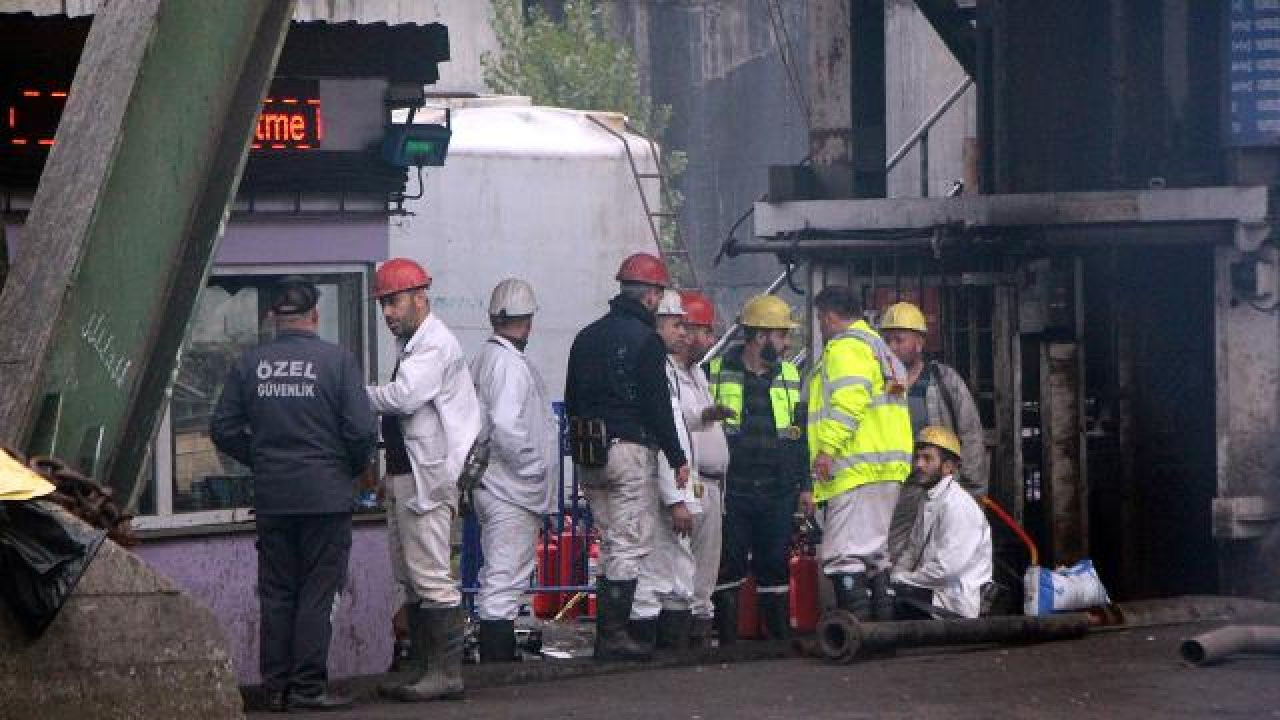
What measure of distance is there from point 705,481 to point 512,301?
183cm

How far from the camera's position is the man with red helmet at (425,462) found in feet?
36.4

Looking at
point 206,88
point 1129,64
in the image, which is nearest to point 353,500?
point 206,88

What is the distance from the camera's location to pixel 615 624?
12703mm

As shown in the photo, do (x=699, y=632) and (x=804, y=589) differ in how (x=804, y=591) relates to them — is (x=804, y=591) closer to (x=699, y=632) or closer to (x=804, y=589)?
(x=804, y=589)

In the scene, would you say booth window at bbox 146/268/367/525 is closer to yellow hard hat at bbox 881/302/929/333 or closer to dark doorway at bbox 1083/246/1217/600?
yellow hard hat at bbox 881/302/929/333

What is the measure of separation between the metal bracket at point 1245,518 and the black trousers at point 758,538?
3.39 meters

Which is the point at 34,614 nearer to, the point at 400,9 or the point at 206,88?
the point at 206,88

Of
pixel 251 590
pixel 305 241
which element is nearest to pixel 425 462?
pixel 251 590

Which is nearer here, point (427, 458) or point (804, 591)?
point (427, 458)

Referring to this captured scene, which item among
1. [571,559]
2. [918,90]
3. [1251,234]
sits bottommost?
[571,559]

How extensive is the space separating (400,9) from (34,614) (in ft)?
99.9

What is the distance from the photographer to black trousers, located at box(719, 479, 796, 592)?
14.5 metres

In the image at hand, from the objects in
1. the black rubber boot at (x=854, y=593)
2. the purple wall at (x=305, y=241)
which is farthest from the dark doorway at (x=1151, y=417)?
the purple wall at (x=305, y=241)

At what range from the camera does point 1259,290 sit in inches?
635
